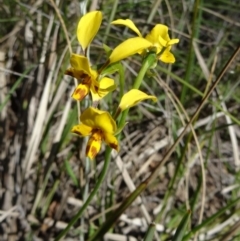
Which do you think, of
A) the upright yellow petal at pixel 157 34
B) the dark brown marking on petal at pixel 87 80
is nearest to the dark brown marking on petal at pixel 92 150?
the dark brown marking on petal at pixel 87 80

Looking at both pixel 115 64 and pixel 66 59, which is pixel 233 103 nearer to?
pixel 66 59

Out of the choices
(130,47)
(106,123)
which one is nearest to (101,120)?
(106,123)

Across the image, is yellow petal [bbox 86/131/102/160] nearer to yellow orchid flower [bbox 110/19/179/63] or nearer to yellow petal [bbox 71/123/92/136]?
yellow petal [bbox 71/123/92/136]

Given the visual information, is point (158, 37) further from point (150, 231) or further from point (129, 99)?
point (150, 231)

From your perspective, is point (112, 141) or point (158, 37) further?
point (158, 37)

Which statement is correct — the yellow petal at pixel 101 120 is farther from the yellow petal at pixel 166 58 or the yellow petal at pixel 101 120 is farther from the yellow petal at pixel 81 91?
the yellow petal at pixel 166 58
